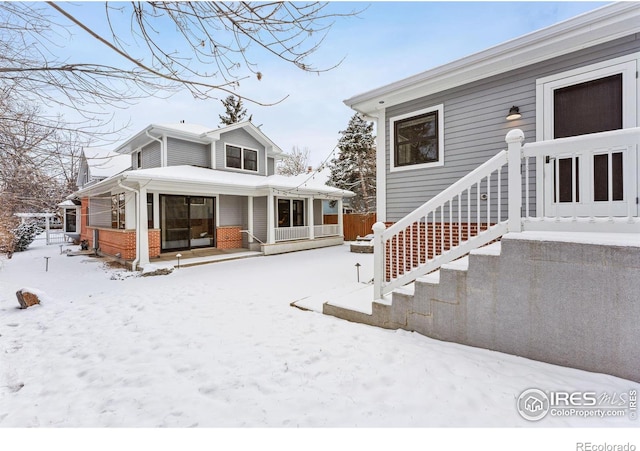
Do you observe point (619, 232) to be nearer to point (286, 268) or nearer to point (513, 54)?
point (513, 54)

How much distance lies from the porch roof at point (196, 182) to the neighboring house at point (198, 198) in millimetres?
28

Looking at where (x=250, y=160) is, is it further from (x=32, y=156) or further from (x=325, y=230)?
(x=32, y=156)

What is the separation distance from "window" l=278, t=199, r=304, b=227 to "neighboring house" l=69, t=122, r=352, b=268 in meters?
0.05

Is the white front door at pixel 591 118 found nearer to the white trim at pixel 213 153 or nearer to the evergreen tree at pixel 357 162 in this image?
the white trim at pixel 213 153

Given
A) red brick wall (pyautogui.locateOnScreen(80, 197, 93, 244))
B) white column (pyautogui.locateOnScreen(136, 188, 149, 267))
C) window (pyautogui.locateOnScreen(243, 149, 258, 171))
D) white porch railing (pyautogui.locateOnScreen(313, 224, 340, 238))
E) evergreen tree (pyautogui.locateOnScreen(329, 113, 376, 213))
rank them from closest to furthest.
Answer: white column (pyautogui.locateOnScreen(136, 188, 149, 267))
window (pyautogui.locateOnScreen(243, 149, 258, 171))
red brick wall (pyautogui.locateOnScreen(80, 197, 93, 244))
white porch railing (pyautogui.locateOnScreen(313, 224, 340, 238))
evergreen tree (pyautogui.locateOnScreen(329, 113, 376, 213))

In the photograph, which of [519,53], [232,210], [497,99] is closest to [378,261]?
[497,99]

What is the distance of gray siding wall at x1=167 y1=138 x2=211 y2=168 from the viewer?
11148mm

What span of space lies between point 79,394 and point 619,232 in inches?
202

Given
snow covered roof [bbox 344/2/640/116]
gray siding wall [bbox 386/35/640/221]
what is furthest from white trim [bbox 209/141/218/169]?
gray siding wall [bbox 386/35/640/221]

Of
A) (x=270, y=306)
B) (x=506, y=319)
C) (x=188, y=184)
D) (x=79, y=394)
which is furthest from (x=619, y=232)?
(x=188, y=184)

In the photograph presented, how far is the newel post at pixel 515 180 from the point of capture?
2945 millimetres

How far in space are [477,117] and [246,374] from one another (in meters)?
5.24

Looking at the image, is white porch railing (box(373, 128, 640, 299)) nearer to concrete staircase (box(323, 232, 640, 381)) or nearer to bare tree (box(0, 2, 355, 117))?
concrete staircase (box(323, 232, 640, 381))

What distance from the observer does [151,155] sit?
38.2 feet
